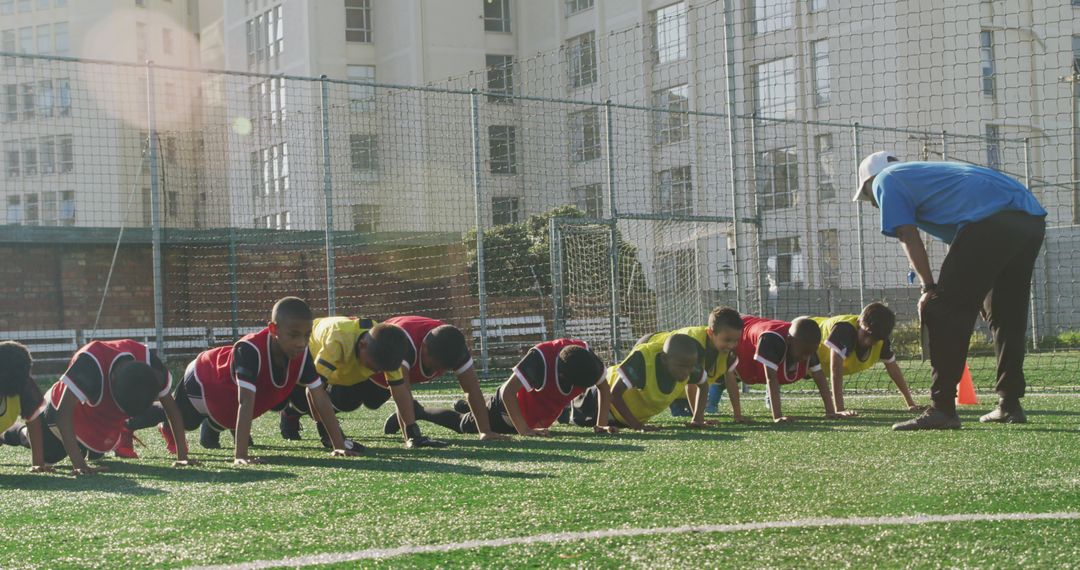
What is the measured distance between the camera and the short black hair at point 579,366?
22.9 feet

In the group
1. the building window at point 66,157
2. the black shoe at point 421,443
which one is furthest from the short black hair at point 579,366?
the building window at point 66,157

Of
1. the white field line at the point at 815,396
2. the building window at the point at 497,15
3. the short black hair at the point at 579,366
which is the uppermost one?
the building window at the point at 497,15

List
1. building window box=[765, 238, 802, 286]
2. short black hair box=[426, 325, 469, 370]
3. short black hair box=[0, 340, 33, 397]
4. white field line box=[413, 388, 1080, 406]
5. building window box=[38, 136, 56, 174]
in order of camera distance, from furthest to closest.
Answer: building window box=[38, 136, 56, 174]
building window box=[765, 238, 802, 286]
white field line box=[413, 388, 1080, 406]
short black hair box=[426, 325, 469, 370]
short black hair box=[0, 340, 33, 397]

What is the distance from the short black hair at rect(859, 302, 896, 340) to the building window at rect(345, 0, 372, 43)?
33.9 m

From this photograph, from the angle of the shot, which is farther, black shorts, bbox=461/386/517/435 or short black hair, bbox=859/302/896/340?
short black hair, bbox=859/302/896/340

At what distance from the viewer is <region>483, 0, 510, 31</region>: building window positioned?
40125mm

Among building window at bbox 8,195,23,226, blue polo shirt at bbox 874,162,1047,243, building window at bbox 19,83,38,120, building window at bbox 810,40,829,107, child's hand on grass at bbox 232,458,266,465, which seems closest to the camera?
child's hand on grass at bbox 232,458,266,465

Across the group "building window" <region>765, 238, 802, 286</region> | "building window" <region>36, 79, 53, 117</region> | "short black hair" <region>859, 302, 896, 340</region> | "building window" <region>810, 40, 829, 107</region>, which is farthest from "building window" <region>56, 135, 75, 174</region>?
"building window" <region>810, 40, 829, 107</region>

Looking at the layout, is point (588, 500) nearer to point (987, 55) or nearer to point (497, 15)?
point (987, 55)

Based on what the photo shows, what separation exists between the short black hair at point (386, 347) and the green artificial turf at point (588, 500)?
1.71 ft

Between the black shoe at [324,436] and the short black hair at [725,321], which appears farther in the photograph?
the short black hair at [725,321]

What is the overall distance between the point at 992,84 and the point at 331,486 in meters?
26.8

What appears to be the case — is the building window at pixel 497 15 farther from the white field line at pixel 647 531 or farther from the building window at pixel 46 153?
the white field line at pixel 647 531

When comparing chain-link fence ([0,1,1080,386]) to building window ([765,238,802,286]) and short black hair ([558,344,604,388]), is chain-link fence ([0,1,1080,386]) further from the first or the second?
short black hair ([558,344,604,388])
